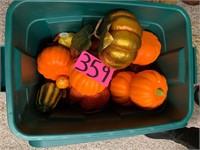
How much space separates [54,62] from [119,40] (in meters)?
0.22

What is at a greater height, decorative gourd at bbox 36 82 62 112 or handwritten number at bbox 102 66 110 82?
handwritten number at bbox 102 66 110 82

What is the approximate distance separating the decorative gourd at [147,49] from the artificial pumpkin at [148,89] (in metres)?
0.04

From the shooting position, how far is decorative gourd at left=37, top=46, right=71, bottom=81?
2.85 ft

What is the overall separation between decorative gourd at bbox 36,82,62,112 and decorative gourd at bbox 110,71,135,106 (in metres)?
0.17

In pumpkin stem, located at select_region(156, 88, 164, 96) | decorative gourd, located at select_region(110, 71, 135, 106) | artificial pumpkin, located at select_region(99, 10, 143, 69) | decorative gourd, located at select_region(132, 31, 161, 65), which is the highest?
artificial pumpkin, located at select_region(99, 10, 143, 69)

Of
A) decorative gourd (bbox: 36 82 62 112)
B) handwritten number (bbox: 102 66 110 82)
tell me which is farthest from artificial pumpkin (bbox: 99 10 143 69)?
decorative gourd (bbox: 36 82 62 112)

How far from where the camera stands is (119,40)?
0.75 metres

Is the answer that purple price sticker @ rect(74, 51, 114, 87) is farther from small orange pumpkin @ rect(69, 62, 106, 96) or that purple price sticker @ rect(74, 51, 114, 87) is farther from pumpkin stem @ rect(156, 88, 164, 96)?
pumpkin stem @ rect(156, 88, 164, 96)

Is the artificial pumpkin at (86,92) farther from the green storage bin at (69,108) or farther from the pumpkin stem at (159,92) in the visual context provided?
the pumpkin stem at (159,92)

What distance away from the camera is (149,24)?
37.2 inches

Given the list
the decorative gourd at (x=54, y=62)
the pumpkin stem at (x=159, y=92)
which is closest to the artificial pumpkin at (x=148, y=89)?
the pumpkin stem at (x=159, y=92)

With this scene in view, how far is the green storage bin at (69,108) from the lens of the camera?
0.78 meters

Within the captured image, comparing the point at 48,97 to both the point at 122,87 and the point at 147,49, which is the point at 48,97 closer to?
the point at 122,87

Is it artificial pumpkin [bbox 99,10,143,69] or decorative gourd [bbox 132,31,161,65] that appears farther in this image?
decorative gourd [bbox 132,31,161,65]
